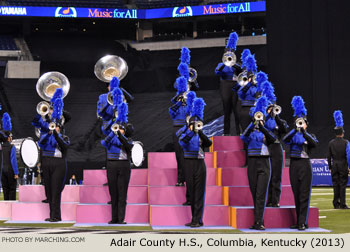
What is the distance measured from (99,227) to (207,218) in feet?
4.70

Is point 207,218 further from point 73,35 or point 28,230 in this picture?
point 73,35

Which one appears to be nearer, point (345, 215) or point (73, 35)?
point (345, 215)

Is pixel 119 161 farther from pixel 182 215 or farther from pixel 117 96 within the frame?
pixel 182 215

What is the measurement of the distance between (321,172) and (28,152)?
35.4ft

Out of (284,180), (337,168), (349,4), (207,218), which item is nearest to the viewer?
(207,218)

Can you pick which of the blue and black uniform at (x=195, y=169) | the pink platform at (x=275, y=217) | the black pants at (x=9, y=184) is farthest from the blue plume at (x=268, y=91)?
the black pants at (x=9, y=184)

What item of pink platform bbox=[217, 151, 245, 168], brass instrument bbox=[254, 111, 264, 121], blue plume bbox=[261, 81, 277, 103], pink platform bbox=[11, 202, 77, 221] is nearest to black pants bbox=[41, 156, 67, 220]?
pink platform bbox=[11, 202, 77, 221]

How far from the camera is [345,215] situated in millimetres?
9930

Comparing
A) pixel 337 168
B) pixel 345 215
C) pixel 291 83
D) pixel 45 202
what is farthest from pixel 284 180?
pixel 291 83

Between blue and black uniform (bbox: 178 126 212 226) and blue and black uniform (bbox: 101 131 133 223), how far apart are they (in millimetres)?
805

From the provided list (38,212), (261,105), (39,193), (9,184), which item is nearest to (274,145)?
(261,105)

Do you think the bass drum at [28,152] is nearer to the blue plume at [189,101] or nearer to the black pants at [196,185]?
the blue plume at [189,101]

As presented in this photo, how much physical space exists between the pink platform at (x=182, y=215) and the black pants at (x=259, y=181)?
0.74m

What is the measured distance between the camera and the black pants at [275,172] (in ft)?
29.4
